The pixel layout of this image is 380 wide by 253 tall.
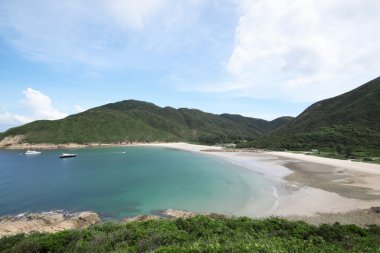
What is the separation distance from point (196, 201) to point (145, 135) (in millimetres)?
158845

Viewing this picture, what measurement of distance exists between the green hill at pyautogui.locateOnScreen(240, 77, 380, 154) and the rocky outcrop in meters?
89.1

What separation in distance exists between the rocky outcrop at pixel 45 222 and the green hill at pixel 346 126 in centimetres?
8912

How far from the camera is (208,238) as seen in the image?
14867mm

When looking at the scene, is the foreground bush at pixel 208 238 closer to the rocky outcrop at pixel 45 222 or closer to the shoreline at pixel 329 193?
the rocky outcrop at pixel 45 222

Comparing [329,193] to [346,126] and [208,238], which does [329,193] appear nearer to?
[208,238]

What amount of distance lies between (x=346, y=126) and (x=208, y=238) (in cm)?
12053

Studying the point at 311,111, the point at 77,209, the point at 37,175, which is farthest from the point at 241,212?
the point at 311,111

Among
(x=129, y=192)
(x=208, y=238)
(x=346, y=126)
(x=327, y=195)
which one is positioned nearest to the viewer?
(x=208, y=238)

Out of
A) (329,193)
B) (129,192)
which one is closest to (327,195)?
(329,193)

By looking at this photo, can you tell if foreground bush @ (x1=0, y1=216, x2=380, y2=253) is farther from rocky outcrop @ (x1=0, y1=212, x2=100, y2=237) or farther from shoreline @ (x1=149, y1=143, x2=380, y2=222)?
shoreline @ (x1=149, y1=143, x2=380, y2=222)

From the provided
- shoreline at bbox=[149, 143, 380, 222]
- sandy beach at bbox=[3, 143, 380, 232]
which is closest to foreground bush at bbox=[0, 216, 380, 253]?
sandy beach at bbox=[3, 143, 380, 232]

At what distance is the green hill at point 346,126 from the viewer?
327 feet

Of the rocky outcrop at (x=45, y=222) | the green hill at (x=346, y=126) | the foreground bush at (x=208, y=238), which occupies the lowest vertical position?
the rocky outcrop at (x=45, y=222)

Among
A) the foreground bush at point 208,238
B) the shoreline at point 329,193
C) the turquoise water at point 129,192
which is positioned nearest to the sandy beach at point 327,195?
the shoreline at point 329,193
